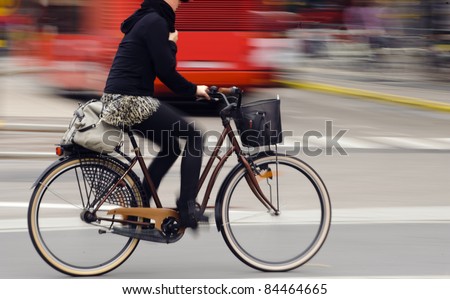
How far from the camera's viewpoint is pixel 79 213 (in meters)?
5.98

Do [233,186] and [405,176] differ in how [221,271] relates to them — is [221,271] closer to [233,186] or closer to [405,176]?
[233,186]

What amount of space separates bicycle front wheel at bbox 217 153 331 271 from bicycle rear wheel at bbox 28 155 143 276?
21.8 inches

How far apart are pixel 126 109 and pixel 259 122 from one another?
77cm

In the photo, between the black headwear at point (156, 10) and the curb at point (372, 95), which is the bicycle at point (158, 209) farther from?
the curb at point (372, 95)

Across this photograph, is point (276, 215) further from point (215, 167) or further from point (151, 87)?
point (151, 87)

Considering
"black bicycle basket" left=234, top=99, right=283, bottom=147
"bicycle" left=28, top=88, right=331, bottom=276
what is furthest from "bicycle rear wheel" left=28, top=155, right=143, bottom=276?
"black bicycle basket" left=234, top=99, right=283, bottom=147

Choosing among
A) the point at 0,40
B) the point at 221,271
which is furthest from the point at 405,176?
A: the point at 0,40

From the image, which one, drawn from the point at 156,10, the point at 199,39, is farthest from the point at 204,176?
the point at 199,39

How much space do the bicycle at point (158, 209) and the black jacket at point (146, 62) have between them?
0.89 ft

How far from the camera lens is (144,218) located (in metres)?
A: 5.99

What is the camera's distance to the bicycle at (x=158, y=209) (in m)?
5.87

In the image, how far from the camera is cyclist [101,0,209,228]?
18.7 feet

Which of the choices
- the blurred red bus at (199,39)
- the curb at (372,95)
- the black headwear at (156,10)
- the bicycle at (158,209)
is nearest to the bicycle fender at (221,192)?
the bicycle at (158,209)

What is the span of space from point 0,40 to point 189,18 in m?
16.6
